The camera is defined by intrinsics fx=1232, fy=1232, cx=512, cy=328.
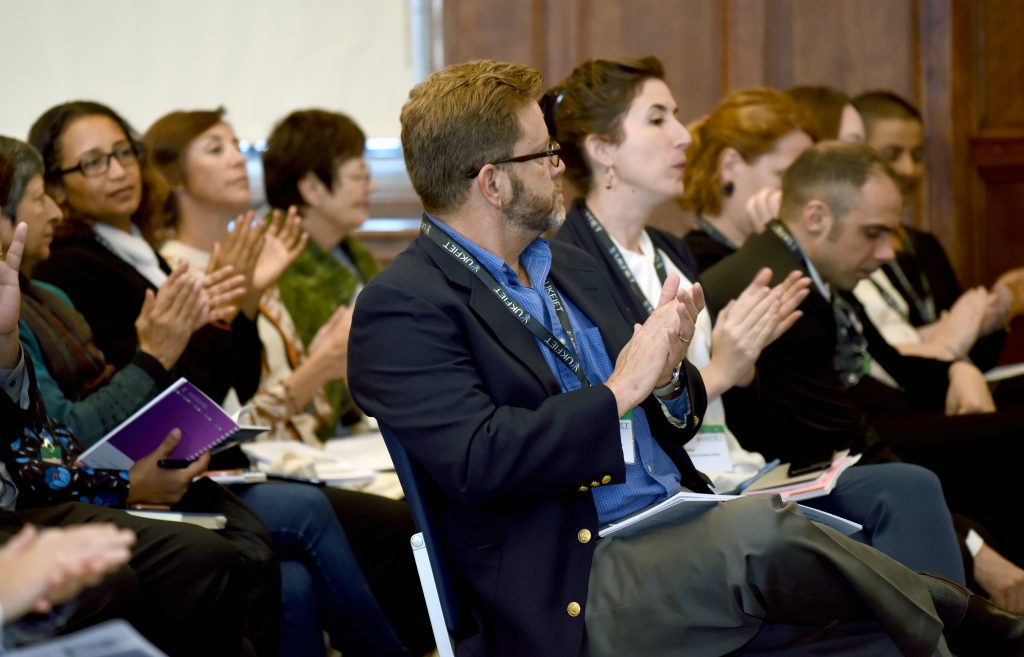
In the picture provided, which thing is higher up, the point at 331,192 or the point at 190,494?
the point at 331,192

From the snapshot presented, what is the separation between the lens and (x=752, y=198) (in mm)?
3719

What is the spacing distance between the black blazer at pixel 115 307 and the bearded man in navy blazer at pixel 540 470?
1.12m

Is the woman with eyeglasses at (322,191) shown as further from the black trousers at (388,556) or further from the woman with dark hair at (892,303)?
the woman with dark hair at (892,303)

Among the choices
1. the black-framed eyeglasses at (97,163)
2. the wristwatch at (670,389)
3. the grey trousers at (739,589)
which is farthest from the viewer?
the black-framed eyeglasses at (97,163)

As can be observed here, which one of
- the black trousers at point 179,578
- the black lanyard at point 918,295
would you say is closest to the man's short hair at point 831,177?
the black lanyard at point 918,295

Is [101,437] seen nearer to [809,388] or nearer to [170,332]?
[170,332]

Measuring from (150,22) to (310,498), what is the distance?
2.78 m

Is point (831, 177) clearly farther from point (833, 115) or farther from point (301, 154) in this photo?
point (301, 154)

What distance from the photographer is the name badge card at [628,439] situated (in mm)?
2156

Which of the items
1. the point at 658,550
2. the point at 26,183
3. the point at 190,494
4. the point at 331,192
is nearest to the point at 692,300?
the point at 658,550

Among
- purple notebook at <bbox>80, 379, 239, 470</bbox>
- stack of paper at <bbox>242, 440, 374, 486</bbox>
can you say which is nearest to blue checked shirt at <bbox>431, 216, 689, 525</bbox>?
purple notebook at <bbox>80, 379, 239, 470</bbox>

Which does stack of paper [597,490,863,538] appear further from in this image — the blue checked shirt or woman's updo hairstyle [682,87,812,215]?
woman's updo hairstyle [682,87,812,215]

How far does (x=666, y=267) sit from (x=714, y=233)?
0.79 meters

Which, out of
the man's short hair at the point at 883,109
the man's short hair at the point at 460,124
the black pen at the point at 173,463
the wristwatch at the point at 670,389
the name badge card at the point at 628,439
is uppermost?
the man's short hair at the point at 460,124
